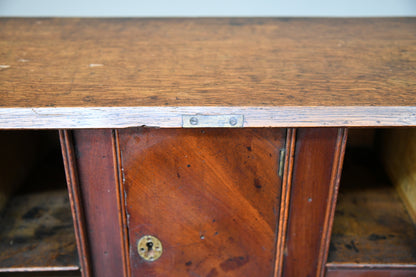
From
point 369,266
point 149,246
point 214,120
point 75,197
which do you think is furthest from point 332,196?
point 75,197

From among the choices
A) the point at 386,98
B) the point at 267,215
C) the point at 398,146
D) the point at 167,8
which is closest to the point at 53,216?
the point at 267,215

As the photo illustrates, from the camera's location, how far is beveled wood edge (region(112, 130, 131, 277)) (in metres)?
0.89

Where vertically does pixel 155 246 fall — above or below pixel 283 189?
below

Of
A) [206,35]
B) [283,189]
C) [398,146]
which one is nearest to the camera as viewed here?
[283,189]

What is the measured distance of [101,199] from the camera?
3.12 feet

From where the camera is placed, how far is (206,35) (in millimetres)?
1212

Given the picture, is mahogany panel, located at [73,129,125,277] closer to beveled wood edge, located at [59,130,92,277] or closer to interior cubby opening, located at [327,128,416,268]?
beveled wood edge, located at [59,130,92,277]

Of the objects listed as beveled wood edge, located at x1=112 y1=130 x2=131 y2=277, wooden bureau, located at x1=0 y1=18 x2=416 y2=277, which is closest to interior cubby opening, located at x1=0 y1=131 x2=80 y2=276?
wooden bureau, located at x1=0 y1=18 x2=416 y2=277

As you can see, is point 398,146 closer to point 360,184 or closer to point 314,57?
point 360,184

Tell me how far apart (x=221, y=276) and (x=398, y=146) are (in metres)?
0.86

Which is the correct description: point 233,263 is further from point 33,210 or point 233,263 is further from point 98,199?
point 33,210

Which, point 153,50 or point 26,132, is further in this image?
point 26,132

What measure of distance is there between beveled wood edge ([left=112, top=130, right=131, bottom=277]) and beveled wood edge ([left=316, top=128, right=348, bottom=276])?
1.73ft

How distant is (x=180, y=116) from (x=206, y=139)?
13 centimetres
